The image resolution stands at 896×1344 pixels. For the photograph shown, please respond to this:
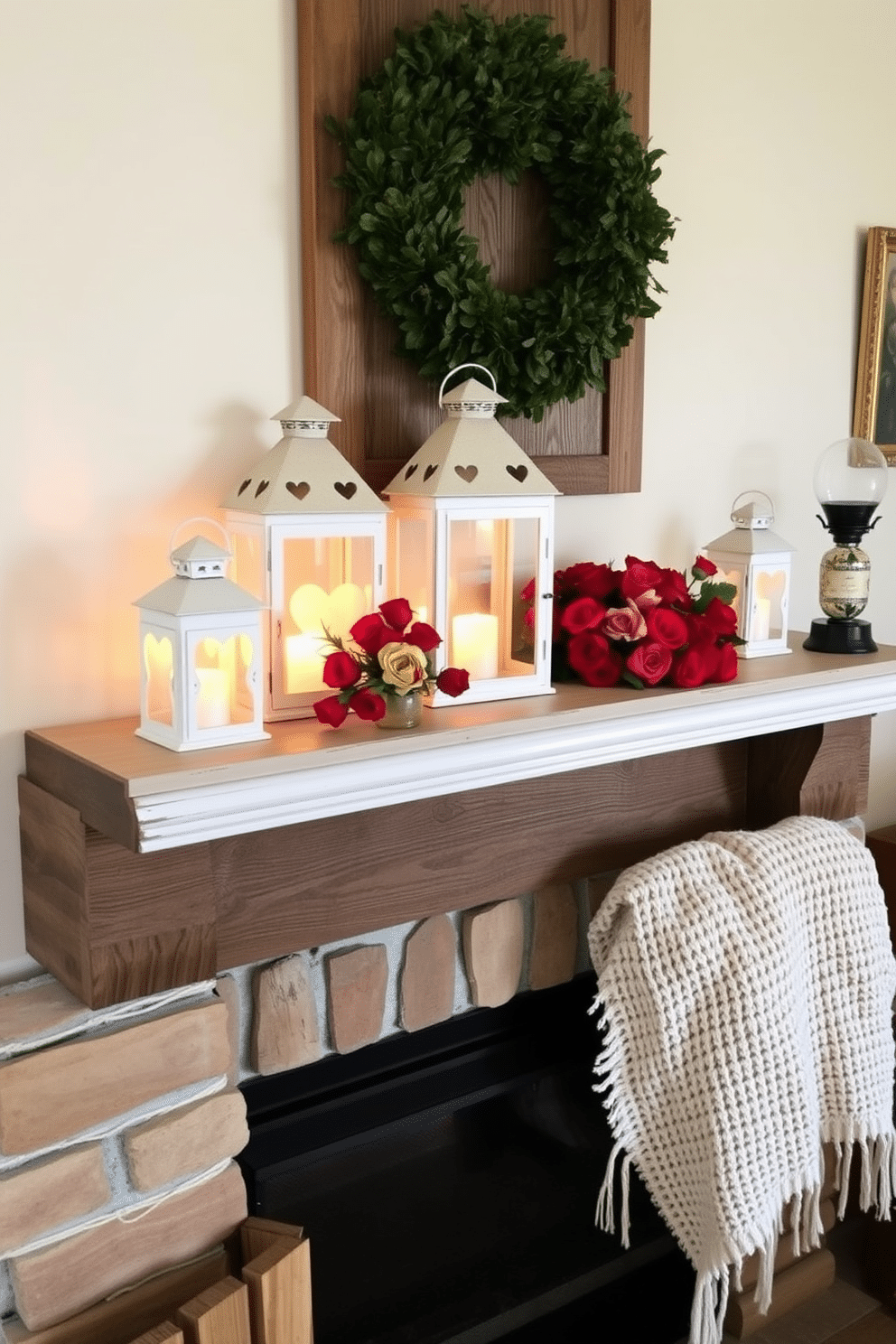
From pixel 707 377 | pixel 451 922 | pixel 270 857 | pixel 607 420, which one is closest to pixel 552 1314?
pixel 451 922

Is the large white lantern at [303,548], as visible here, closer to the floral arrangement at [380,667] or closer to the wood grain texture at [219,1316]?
the floral arrangement at [380,667]

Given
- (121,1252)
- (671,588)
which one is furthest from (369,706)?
(121,1252)

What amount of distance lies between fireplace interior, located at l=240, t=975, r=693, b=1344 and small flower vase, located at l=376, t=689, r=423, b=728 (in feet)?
1.54

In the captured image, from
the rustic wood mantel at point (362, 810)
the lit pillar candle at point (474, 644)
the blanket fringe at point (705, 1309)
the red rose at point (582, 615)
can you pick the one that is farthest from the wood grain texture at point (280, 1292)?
the red rose at point (582, 615)

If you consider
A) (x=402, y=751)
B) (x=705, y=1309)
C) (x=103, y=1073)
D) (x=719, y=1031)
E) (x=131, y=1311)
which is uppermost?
(x=402, y=751)

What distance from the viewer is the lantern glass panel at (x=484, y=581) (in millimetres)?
1417

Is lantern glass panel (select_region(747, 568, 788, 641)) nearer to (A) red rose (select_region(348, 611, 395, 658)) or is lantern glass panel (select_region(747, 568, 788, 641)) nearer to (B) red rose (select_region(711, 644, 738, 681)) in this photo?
(B) red rose (select_region(711, 644, 738, 681))

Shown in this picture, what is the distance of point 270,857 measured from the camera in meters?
1.34

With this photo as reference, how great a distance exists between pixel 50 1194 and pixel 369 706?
1.81ft

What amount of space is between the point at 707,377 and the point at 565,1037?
973 millimetres

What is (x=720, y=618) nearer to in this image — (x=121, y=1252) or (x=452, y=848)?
(x=452, y=848)

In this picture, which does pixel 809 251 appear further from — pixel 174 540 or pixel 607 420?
pixel 174 540

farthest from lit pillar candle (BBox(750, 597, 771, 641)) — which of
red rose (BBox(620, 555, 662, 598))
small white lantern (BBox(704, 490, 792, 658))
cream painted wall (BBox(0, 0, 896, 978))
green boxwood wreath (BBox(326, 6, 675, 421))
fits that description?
cream painted wall (BBox(0, 0, 896, 978))

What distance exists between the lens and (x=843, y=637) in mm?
1745
